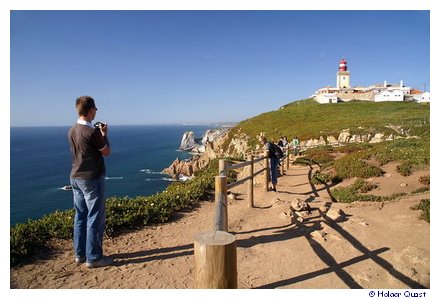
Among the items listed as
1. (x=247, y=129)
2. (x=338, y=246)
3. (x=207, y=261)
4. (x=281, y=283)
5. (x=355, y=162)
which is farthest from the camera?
(x=247, y=129)

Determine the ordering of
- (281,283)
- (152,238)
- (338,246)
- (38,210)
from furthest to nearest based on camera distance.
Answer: (38,210) < (152,238) < (338,246) < (281,283)

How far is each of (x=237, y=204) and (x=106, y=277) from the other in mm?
4769

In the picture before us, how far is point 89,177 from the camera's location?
14.5 feet

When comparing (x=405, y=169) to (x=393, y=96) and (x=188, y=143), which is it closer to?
(x=393, y=96)

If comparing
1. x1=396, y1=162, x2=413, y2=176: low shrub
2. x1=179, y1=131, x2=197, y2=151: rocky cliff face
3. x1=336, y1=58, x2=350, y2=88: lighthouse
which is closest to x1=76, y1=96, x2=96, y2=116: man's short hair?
x1=396, y1=162, x2=413, y2=176: low shrub

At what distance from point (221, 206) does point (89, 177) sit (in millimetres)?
1885

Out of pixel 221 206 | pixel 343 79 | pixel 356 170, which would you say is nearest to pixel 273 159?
pixel 356 170

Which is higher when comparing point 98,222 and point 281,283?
point 98,222

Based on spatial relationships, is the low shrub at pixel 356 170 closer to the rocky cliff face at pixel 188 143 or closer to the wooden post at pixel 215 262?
the wooden post at pixel 215 262

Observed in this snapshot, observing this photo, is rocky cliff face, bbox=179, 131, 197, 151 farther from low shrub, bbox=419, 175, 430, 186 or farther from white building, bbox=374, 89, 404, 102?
low shrub, bbox=419, 175, 430, 186

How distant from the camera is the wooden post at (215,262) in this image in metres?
2.83

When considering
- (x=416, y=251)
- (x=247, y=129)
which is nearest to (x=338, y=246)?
(x=416, y=251)
